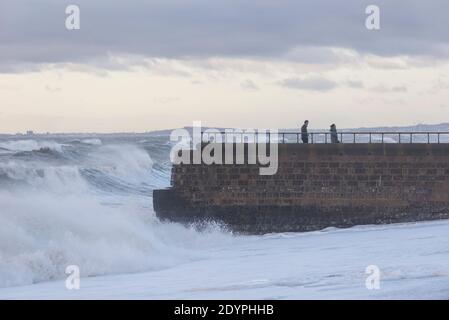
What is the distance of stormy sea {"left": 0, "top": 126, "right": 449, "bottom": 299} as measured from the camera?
554 inches

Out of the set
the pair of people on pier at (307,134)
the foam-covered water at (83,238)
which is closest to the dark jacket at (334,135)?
the pair of people on pier at (307,134)

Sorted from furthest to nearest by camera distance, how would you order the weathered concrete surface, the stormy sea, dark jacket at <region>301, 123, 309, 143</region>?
dark jacket at <region>301, 123, 309, 143</region> < the weathered concrete surface < the stormy sea

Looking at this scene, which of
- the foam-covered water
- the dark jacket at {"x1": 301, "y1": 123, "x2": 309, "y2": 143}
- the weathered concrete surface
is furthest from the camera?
the dark jacket at {"x1": 301, "y1": 123, "x2": 309, "y2": 143}

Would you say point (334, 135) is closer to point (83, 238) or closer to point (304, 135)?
point (304, 135)

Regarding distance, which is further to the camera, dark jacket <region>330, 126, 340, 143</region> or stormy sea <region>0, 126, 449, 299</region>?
dark jacket <region>330, 126, 340, 143</region>

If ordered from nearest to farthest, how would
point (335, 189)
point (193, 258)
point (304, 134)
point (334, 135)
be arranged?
point (193, 258)
point (335, 189)
point (304, 134)
point (334, 135)

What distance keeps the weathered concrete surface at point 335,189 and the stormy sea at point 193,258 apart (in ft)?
1.22

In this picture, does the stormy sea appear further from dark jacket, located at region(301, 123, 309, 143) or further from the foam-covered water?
dark jacket, located at region(301, 123, 309, 143)

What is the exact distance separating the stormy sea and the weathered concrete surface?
0.37m

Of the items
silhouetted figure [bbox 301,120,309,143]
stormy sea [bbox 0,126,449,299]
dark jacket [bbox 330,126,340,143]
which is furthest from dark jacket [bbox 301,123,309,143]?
stormy sea [bbox 0,126,449,299]

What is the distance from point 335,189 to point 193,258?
15.1ft

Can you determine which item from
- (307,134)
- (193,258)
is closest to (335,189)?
(307,134)

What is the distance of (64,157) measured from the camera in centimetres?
5078

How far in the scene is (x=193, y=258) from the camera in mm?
19641
